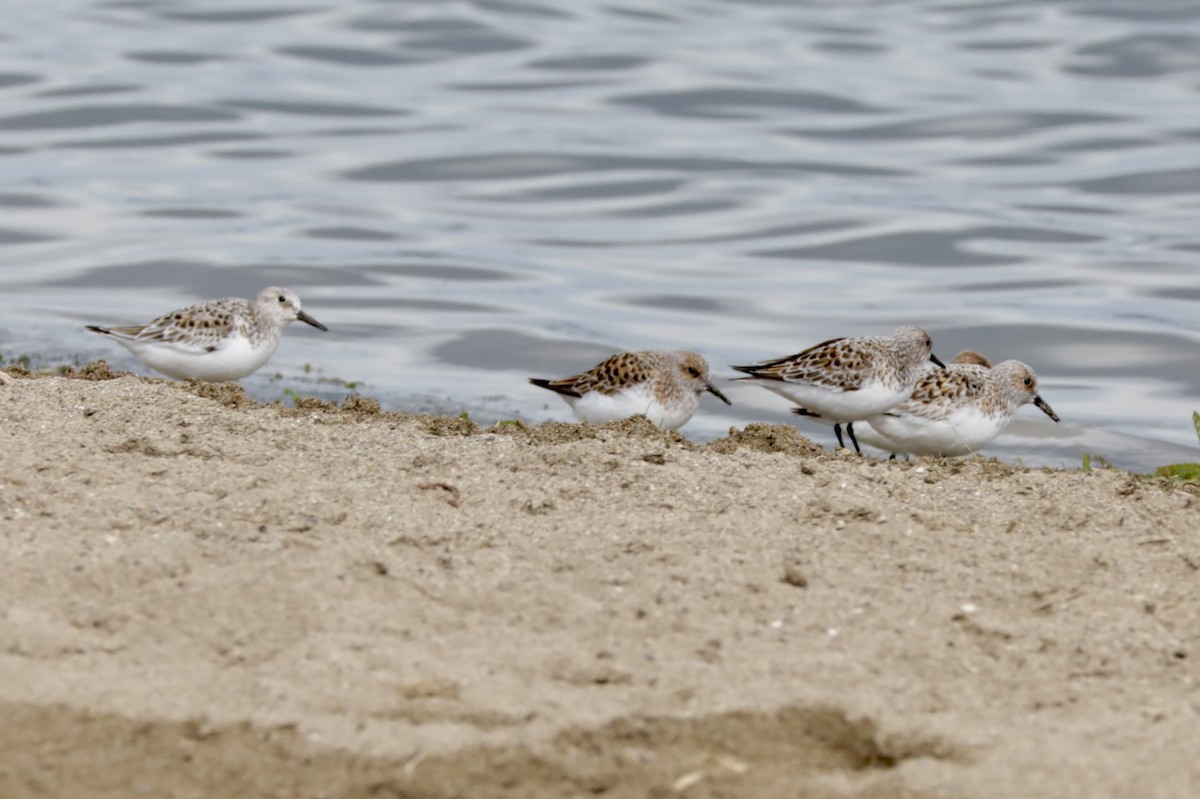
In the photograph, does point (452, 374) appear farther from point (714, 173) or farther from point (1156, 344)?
point (714, 173)

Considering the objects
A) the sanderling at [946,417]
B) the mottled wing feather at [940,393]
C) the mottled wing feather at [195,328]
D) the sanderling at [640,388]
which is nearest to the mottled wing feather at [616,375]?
the sanderling at [640,388]

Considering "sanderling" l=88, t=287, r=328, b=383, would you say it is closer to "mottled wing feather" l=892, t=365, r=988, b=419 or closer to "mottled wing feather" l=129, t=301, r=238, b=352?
"mottled wing feather" l=129, t=301, r=238, b=352

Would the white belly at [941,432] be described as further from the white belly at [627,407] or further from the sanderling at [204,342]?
A: the sanderling at [204,342]

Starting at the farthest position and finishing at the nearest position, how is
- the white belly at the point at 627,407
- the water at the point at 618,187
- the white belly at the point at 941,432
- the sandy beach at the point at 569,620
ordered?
the water at the point at 618,187
the white belly at the point at 627,407
the white belly at the point at 941,432
the sandy beach at the point at 569,620

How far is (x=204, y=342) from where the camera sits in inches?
423

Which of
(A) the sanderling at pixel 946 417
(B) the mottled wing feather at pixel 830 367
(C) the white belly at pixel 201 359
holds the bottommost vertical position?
(C) the white belly at pixel 201 359

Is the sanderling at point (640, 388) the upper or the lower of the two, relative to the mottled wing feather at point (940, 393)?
lower

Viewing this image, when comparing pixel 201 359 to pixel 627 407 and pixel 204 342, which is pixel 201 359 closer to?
pixel 204 342

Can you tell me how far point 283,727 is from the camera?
16.1ft

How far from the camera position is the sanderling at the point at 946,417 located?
9.62 m

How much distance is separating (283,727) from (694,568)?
5.40 ft

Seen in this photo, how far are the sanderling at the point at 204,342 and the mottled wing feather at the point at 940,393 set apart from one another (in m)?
3.85

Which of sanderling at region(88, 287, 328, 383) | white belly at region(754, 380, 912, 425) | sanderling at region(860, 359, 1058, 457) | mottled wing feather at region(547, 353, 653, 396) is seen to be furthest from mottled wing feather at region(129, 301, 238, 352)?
sanderling at region(860, 359, 1058, 457)

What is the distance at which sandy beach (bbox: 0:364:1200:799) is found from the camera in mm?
4812
